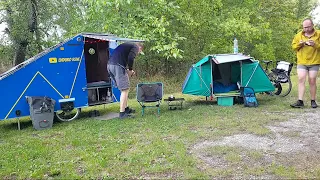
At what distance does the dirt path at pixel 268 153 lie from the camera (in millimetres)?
2908

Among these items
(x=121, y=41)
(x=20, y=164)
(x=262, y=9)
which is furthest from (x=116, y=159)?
(x=262, y=9)

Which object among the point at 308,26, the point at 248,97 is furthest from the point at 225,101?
the point at 308,26

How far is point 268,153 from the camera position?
3.37 meters

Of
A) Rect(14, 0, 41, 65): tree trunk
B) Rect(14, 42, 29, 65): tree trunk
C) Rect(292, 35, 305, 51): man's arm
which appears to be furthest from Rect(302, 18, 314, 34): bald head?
Rect(14, 42, 29, 65): tree trunk

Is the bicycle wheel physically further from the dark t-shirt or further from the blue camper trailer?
the blue camper trailer

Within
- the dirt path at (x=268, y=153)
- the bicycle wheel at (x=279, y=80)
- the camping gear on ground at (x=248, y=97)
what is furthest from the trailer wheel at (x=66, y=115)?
the bicycle wheel at (x=279, y=80)

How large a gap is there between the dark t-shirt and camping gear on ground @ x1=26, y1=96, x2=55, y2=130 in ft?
4.51

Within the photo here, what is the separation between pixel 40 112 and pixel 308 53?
16.3 ft

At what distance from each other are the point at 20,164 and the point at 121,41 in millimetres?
2806

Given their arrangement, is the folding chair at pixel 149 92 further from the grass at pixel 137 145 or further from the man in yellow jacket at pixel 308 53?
the man in yellow jacket at pixel 308 53

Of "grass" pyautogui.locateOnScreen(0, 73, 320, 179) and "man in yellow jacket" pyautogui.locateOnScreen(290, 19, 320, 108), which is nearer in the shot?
"grass" pyautogui.locateOnScreen(0, 73, 320, 179)

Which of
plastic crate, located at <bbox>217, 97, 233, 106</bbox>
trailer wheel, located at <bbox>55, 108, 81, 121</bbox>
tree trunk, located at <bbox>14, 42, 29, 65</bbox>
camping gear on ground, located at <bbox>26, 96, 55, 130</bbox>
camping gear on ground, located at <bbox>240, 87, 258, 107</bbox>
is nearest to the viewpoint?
camping gear on ground, located at <bbox>26, 96, 55, 130</bbox>

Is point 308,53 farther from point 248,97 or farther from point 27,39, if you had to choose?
point 27,39

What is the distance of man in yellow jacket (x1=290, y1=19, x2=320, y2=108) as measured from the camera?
5.58 m
